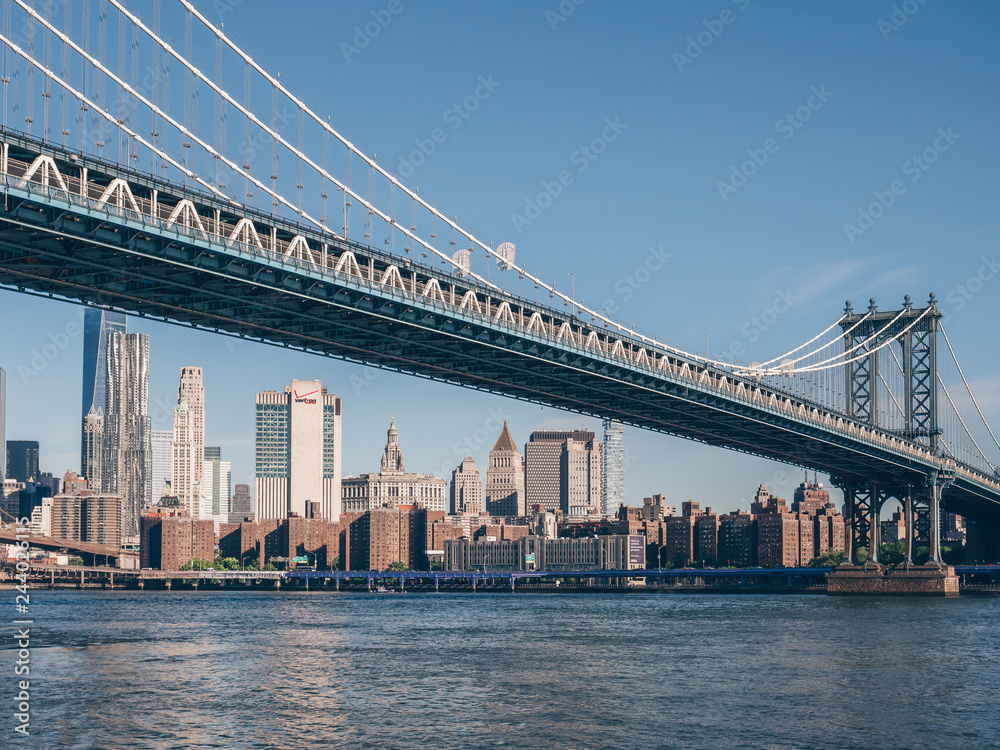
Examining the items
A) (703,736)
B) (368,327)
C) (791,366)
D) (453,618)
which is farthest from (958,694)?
(791,366)

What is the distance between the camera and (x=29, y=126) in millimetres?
40875

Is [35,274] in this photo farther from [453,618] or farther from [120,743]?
[453,618]

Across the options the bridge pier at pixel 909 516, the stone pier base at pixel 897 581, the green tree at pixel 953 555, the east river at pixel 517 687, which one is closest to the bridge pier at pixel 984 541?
the green tree at pixel 953 555

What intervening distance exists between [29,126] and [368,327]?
19902 mm

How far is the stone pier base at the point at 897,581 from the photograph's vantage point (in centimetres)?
10606

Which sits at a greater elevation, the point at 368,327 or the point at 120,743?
the point at 368,327

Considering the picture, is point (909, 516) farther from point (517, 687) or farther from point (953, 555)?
point (517, 687)

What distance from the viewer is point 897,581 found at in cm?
10694

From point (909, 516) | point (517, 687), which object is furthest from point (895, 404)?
point (517, 687)

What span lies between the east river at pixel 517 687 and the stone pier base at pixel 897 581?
133 feet

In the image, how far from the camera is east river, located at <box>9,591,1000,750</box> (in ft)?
100

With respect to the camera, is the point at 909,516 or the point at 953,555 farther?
the point at 953,555

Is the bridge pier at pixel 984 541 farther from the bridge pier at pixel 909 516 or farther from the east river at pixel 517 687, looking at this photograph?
the east river at pixel 517 687

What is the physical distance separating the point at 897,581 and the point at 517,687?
7566 centimetres
